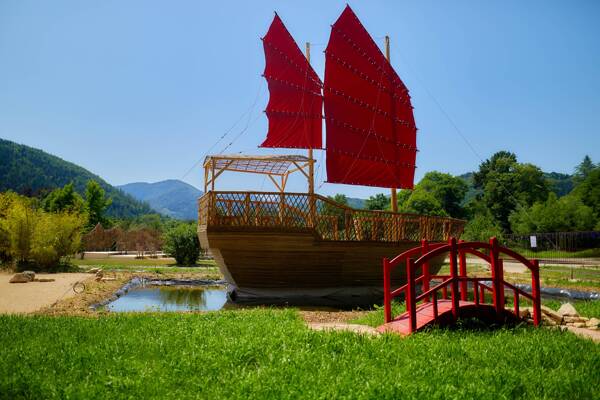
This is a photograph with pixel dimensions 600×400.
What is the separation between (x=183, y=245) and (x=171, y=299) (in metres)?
17.8

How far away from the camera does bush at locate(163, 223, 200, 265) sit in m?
31.4

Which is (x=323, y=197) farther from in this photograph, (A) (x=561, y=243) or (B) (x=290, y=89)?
(A) (x=561, y=243)

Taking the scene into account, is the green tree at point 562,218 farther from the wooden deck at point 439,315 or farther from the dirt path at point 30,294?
the dirt path at point 30,294

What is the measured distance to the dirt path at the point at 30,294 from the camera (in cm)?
1030

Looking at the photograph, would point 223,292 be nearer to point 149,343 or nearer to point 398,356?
point 149,343

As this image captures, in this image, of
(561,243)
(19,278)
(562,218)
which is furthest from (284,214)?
(562,218)

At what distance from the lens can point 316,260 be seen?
1291 centimetres

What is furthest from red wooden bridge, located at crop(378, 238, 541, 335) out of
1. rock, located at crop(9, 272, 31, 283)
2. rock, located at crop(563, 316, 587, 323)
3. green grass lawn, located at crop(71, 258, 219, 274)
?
green grass lawn, located at crop(71, 258, 219, 274)

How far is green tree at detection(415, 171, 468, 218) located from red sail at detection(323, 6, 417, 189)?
42444 mm

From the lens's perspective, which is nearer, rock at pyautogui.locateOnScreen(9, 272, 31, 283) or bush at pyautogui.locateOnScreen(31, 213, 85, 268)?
rock at pyautogui.locateOnScreen(9, 272, 31, 283)

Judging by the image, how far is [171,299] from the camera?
14133 millimetres

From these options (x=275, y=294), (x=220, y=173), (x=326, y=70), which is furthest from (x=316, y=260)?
(x=326, y=70)

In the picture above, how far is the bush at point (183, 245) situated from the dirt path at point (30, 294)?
15.0 metres

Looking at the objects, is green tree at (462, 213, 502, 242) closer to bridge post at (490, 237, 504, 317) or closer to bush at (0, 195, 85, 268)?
bush at (0, 195, 85, 268)
